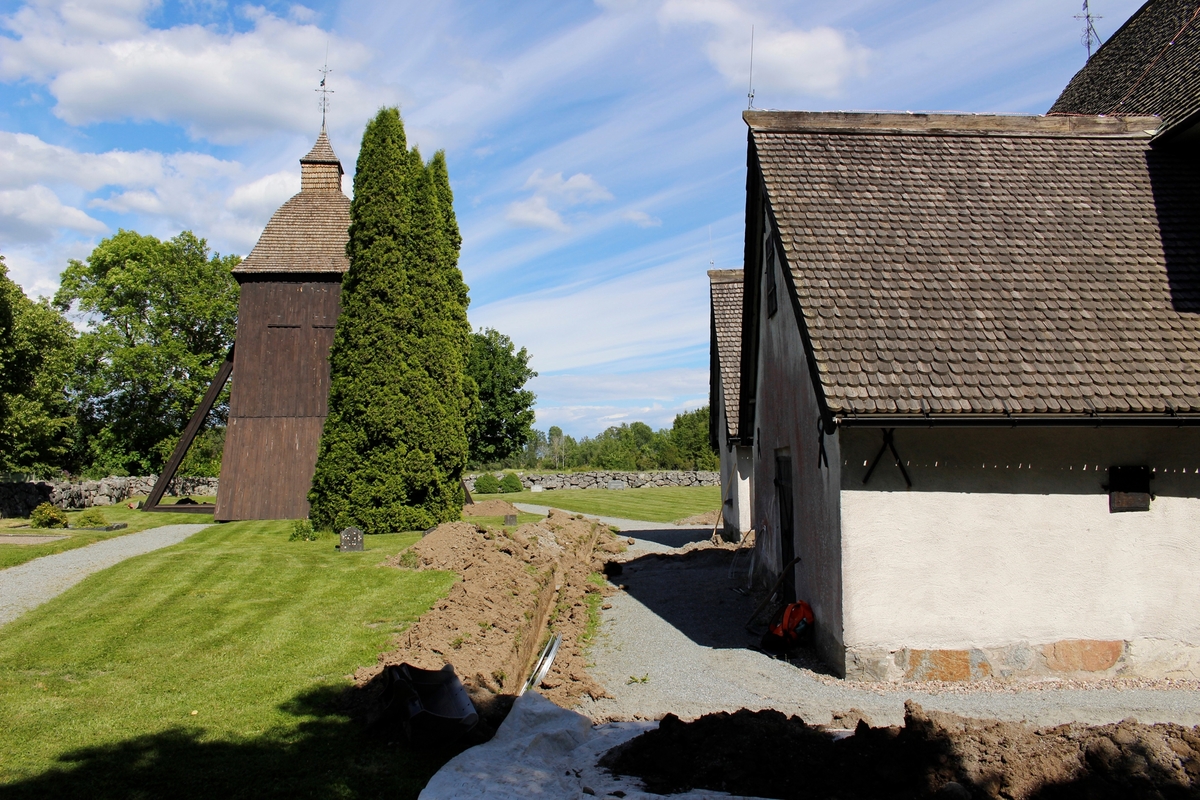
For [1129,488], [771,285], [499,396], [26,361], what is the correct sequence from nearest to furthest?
[1129,488] → [771,285] → [26,361] → [499,396]

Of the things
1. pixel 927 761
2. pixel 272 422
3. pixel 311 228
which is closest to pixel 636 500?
pixel 272 422

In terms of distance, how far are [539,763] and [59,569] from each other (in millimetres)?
10981

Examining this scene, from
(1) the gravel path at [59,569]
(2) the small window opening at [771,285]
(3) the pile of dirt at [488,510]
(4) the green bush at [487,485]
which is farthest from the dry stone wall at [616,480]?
(2) the small window opening at [771,285]

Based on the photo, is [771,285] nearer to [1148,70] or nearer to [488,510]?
[1148,70]

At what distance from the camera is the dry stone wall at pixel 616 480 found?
145ft

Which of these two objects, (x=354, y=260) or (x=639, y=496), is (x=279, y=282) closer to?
(x=354, y=260)

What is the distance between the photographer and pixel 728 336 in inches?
783

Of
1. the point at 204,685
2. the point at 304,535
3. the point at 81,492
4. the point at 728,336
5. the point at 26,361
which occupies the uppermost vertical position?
the point at 728,336

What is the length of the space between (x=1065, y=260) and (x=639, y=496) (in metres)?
29.9

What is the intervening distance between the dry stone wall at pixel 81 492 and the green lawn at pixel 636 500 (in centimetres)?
1382

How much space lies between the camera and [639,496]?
38031 millimetres

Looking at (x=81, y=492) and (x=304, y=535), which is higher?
(x=81, y=492)

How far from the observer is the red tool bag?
8.81 m

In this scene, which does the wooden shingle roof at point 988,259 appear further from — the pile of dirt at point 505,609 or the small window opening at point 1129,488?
the pile of dirt at point 505,609
